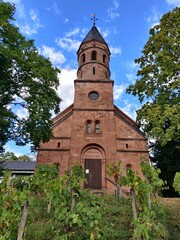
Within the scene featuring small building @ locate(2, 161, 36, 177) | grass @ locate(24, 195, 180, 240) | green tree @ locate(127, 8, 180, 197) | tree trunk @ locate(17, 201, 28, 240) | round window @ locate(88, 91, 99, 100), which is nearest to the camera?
tree trunk @ locate(17, 201, 28, 240)

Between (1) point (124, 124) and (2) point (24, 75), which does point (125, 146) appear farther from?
(2) point (24, 75)

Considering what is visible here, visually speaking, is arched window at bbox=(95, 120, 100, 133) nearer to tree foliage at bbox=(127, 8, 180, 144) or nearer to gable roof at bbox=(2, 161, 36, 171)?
tree foliage at bbox=(127, 8, 180, 144)

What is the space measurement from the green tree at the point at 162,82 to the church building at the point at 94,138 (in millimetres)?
4835

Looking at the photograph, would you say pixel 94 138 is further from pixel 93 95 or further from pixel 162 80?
pixel 162 80

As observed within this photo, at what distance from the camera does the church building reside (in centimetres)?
1886

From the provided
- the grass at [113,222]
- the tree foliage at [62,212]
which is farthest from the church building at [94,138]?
the tree foliage at [62,212]

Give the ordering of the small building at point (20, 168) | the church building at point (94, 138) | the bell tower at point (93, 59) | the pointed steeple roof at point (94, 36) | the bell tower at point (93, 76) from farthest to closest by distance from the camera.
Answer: the small building at point (20, 168), the pointed steeple roof at point (94, 36), the bell tower at point (93, 59), the bell tower at point (93, 76), the church building at point (94, 138)

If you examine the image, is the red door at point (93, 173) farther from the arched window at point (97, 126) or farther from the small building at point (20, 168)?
the small building at point (20, 168)

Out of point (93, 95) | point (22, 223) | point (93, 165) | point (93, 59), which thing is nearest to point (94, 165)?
point (93, 165)

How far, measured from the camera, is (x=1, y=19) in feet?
38.7

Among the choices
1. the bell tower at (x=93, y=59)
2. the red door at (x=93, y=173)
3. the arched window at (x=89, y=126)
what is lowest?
the red door at (x=93, y=173)

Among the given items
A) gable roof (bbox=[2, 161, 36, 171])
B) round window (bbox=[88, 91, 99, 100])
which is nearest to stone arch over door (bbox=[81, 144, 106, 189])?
round window (bbox=[88, 91, 99, 100])

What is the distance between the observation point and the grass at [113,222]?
6723 mm

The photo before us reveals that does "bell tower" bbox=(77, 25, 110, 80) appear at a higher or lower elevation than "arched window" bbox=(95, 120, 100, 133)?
higher
